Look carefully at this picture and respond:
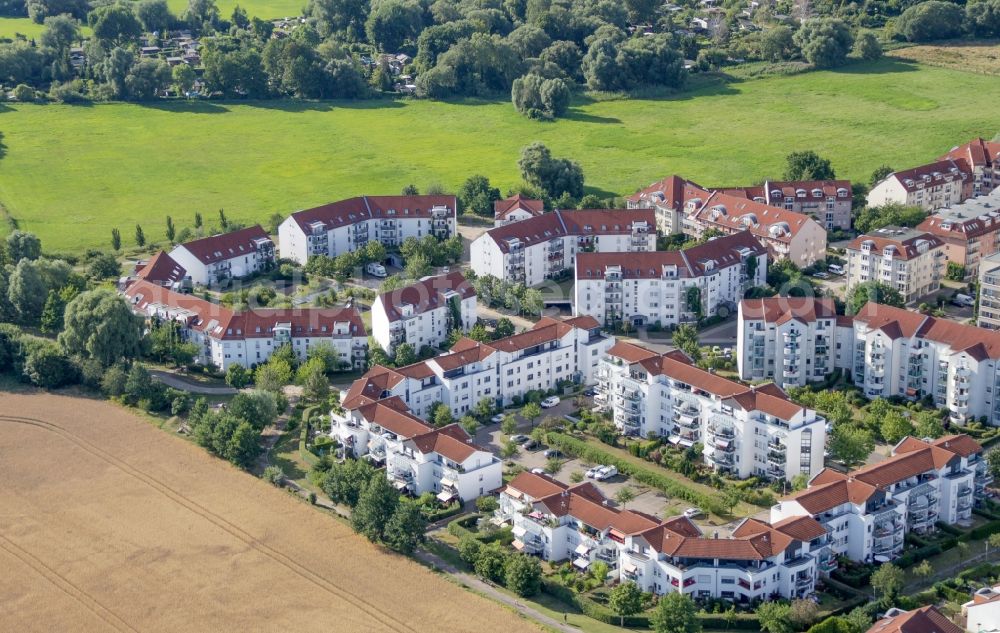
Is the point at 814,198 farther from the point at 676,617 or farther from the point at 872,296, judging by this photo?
the point at 676,617

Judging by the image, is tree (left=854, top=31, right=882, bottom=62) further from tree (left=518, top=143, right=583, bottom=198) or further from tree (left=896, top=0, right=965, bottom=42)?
tree (left=518, top=143, right=583, bottom=198)

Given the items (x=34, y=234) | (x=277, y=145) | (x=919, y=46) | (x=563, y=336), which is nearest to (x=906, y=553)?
(x=563, y=336)

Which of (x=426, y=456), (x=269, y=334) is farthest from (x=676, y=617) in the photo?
(x=269, y=334)

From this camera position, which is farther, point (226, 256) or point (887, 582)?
point (226, 256)

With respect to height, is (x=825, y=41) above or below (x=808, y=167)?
above

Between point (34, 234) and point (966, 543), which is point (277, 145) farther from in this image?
point (966, 543)

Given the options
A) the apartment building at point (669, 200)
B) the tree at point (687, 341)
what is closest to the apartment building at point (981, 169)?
the apartment building at point (669, 200)
